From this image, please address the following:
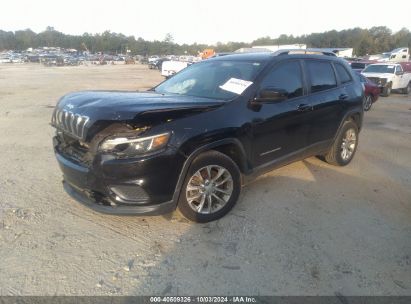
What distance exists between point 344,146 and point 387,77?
14.7m

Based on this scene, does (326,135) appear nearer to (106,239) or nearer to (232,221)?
(232,221)

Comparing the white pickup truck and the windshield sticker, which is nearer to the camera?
the windshield sticker

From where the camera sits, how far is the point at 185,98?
3855 millimetres

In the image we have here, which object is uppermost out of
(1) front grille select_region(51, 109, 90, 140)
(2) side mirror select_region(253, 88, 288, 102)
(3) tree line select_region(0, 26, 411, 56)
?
(3) tree line select_region(0, 26, 411, 56)

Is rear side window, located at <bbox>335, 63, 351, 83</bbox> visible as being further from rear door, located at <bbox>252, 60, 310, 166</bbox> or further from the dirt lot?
the dirt lot

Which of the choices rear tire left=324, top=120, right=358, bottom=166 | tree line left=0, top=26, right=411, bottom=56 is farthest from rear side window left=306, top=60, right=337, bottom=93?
tree line left=0, top=26, right=411, bottom=56

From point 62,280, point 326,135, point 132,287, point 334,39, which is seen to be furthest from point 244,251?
point 334,39

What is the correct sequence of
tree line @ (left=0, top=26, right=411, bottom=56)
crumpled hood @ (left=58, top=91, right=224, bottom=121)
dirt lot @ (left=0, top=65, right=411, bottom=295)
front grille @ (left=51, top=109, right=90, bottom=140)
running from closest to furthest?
dirt lot @ (left=0, top=65, right=411, bottom=295) < crumpled hood @ (left=58, top=91, right=224, bottom=121) < front grille @ (left=51, top=109, right=90, bottom=140) < tree line @ (left=0, top=26, right=411, bottom=56)

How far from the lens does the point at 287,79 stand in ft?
14.5

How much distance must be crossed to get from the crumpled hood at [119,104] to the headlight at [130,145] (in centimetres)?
21

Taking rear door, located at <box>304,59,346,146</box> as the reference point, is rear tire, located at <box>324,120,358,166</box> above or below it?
below

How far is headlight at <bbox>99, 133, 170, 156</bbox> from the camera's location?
3098 mm

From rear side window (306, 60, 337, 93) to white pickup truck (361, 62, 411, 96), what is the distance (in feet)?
47.1

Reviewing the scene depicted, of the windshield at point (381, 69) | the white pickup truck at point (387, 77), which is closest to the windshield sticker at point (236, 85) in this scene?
the white pickup truck at point (387, 77)
